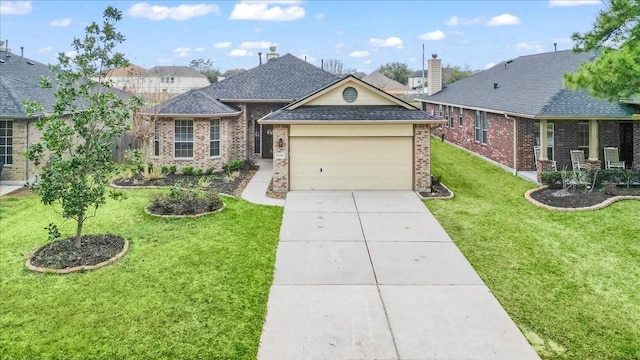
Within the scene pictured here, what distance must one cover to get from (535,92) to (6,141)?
20266mm

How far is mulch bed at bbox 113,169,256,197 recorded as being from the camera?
15.7 meters

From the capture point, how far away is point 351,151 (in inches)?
609

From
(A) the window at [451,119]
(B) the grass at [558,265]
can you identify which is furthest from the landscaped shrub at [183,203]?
(A) the window at [451,119]

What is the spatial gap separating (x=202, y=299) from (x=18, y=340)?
8.07 ft

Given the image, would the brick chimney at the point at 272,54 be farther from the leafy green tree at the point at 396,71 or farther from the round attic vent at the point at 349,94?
the leafy green tree at the point at 396,71

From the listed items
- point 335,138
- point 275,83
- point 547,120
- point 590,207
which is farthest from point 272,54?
point 590,207

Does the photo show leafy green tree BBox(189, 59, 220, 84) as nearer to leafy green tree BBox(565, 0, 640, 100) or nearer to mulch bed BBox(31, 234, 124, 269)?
leafy green tree BBox(565, 0, 640, 100)

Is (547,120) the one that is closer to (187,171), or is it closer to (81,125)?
(187,171)

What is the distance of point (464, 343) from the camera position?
231 inches

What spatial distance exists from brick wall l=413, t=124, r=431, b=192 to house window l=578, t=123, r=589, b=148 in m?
6.50

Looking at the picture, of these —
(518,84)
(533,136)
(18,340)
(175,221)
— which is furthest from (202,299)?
(518,84)

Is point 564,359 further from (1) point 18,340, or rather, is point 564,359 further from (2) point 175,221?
(2) point 175,221

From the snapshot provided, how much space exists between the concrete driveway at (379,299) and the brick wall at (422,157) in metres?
3.72

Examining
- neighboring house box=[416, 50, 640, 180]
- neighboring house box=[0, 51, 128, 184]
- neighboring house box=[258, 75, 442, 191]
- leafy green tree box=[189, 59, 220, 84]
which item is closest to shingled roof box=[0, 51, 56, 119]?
neighboring house box=[0, 51, 128, 184]
